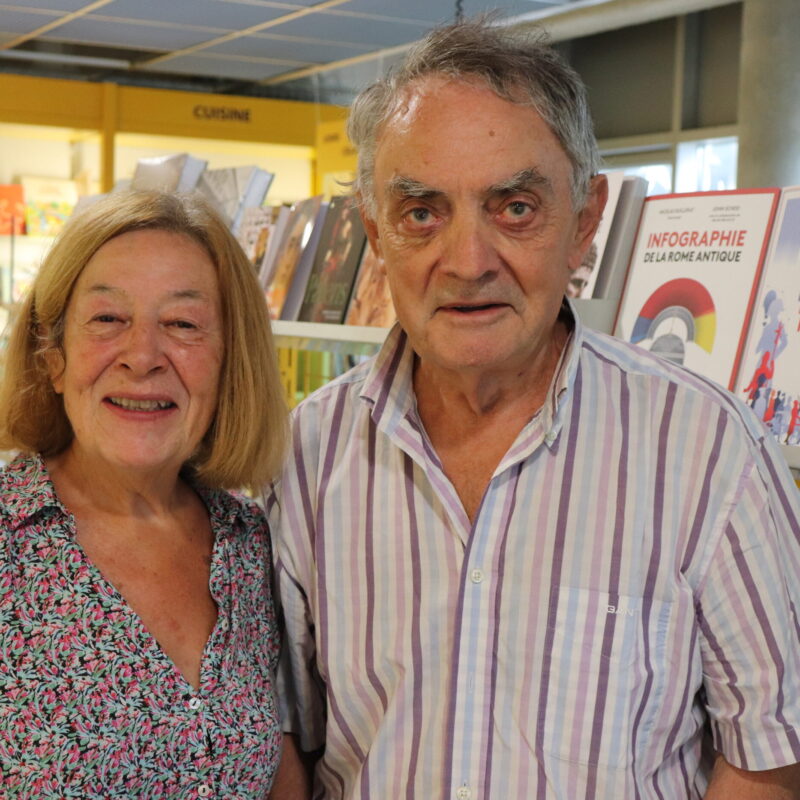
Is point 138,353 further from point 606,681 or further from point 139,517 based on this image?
point 606,681

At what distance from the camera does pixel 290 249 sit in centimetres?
363

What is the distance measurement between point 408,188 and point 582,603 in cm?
63

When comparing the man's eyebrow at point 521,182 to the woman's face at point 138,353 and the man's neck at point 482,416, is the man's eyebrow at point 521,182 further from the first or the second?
the woman's face at point 138,353

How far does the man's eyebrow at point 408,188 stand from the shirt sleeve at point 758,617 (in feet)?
1.89

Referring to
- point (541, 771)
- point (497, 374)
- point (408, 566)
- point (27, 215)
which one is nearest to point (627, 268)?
point (497, 374)

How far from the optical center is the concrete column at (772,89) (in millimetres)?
6344

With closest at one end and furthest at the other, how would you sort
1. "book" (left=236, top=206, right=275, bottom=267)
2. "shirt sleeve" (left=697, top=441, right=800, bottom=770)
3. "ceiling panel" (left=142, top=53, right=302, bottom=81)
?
Result: "shirt sleeve" (left=697, top=441, right=800, bottom=770), "book" (left=236, top=206, right=275, bottom=267), "ceiling panel" (left=142, top=53, right=302, bottom=81)

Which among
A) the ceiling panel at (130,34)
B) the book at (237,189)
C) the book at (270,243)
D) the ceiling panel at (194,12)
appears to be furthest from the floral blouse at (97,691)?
the ceiling panel at (130,34)

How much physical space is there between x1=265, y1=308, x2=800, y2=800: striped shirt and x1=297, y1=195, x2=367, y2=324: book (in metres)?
1.57

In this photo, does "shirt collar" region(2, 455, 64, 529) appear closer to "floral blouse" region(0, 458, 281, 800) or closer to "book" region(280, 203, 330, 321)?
"floral blouse" region(0, 458, 281, 800)

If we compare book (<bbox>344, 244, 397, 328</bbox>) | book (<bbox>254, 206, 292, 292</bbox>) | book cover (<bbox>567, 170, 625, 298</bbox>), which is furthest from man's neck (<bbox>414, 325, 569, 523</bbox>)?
A: book (<bbox>254, 206, 292, 292</bbox>)

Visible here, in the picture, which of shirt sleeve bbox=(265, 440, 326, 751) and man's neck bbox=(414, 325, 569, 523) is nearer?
man's neck bbox=(414, 325, 569, 523)

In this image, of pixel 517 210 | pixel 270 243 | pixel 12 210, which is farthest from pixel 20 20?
pixel 517 210

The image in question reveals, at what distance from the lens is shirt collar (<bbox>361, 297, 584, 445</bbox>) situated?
1.63 m
